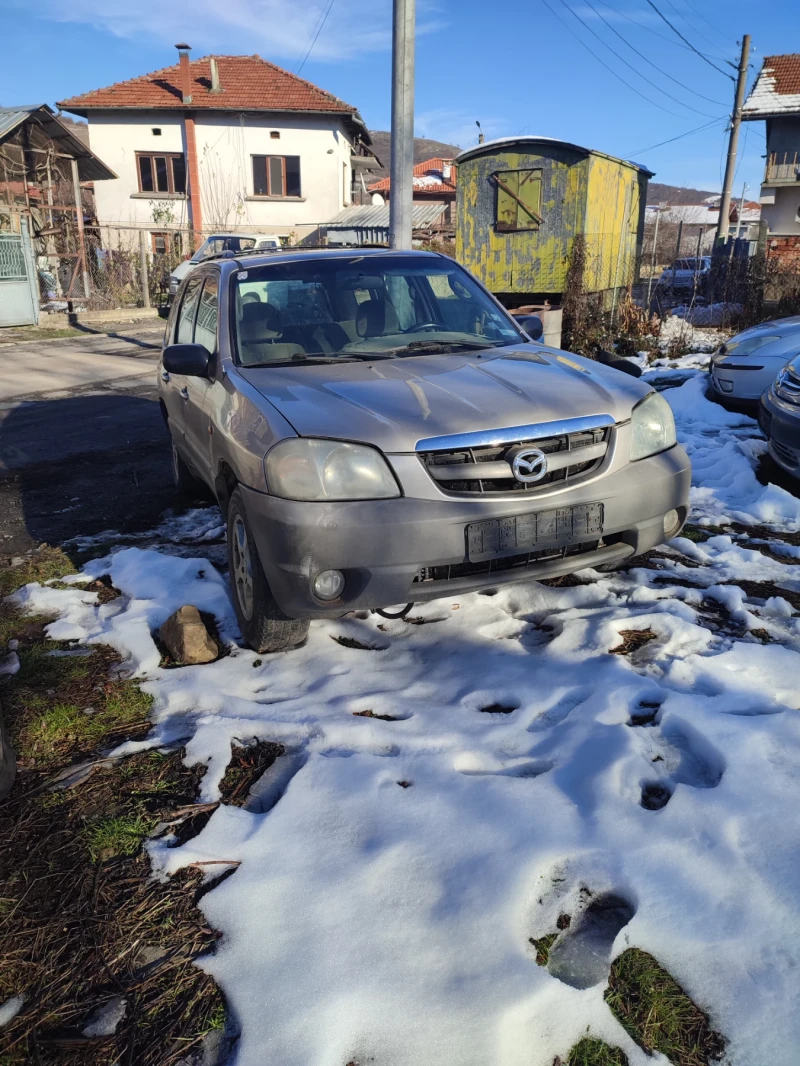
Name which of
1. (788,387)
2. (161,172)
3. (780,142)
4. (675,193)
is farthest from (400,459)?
(675,193)

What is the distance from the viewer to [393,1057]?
165 centimetres

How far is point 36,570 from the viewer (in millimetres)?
4500

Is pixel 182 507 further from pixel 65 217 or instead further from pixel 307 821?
pixel 65 217

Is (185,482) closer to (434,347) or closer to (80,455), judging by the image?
(80,455)

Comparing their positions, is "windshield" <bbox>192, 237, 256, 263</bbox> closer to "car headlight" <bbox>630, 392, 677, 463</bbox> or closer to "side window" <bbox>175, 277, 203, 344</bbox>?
"side window" <bbox>175, 277, 203, 344</bbox>

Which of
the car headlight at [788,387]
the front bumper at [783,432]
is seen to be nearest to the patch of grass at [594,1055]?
the front bumper at [783,432]

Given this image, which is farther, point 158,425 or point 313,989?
point 158,425

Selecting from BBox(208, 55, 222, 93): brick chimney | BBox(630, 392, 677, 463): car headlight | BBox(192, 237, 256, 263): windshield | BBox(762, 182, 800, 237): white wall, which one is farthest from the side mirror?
BBox(208, 55, 222, 93): brick chimney

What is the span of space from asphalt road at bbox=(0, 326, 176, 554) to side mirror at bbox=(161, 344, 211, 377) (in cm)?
170

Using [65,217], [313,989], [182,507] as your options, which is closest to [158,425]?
[182,507]

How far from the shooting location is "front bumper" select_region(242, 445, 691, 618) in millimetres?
2836

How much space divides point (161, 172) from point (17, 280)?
60.8 ft

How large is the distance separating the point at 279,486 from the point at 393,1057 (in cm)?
181

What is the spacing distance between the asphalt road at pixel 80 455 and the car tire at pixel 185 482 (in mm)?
166
